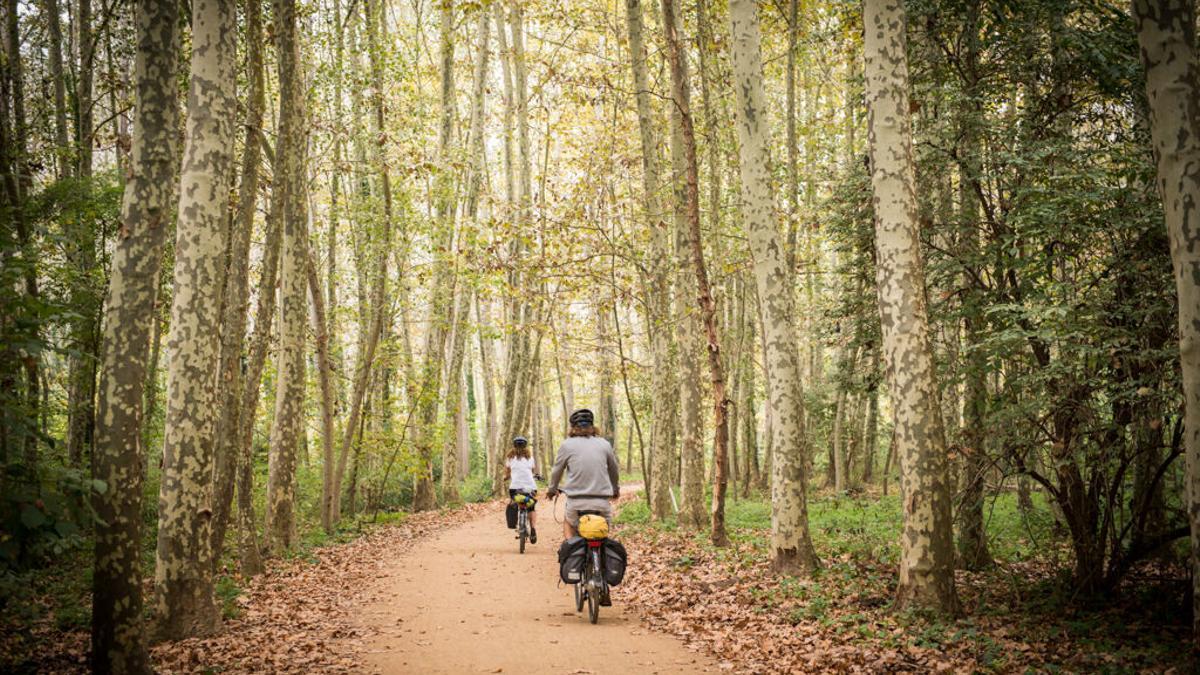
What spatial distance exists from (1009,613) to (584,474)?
181 inches

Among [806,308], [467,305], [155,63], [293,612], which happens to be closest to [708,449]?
[806,308]

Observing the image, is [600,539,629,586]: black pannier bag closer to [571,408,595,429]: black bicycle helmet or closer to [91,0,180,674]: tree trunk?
[571,408,595,429]: black bicycle helmet

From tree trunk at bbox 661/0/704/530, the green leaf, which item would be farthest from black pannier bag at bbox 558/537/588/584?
tree trunk at bbox 661/0/704/530

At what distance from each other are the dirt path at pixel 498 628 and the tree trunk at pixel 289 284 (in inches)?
88.6

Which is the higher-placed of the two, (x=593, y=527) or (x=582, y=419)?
(x=582, y=419)

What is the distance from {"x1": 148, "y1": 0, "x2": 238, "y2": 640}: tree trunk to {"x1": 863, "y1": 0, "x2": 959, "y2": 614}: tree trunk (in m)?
6.49

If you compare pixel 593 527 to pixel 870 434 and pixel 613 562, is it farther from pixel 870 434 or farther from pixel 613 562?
pixel 870 434

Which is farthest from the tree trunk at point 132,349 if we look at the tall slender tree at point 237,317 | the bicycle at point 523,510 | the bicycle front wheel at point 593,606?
the bicycle at point 523,510

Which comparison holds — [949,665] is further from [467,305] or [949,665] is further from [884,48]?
[467,305]

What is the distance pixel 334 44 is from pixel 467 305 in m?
8.97

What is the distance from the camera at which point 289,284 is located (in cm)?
1304

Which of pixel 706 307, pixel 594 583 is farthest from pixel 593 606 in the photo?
pixel 706 307

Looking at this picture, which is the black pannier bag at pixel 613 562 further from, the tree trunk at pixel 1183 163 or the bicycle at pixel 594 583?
the tree trunk at pixel 1183 163

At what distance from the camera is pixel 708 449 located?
60.5m
